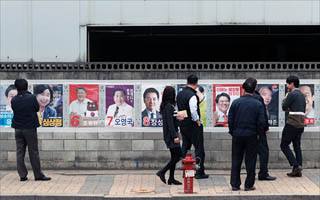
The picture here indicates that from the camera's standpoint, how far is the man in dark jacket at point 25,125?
32.7 ft

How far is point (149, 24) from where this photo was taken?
37.2 feet

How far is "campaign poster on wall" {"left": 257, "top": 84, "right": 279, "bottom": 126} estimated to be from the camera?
11.3m

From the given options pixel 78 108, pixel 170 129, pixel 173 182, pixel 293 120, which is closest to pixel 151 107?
pixel 78 108

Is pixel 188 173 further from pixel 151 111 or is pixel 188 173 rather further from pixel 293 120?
pixel 151 111

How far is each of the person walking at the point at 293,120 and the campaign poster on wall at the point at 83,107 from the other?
Result: 369cm

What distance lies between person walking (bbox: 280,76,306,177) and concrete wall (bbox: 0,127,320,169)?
88 cm

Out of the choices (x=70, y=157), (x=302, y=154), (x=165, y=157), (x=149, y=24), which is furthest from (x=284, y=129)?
(x=70, y=157)

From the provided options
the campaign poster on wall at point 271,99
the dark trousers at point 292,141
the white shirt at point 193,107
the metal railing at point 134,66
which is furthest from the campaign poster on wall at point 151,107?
the dark trousers at point 292,141

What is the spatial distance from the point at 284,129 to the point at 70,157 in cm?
421

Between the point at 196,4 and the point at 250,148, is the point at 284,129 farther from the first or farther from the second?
the point at 196,4

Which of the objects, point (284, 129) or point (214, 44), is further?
point (214, 44)

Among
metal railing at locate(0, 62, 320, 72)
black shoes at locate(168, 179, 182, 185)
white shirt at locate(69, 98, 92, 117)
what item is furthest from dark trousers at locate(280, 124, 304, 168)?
white shirt at locate(69, 98, 92, 117)

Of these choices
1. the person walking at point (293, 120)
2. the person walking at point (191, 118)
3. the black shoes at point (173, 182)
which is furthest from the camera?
the person walking at point (293, 120)

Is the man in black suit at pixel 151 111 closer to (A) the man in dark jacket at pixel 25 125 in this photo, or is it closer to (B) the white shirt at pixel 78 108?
(B) the white shirt at pixel 78 108
